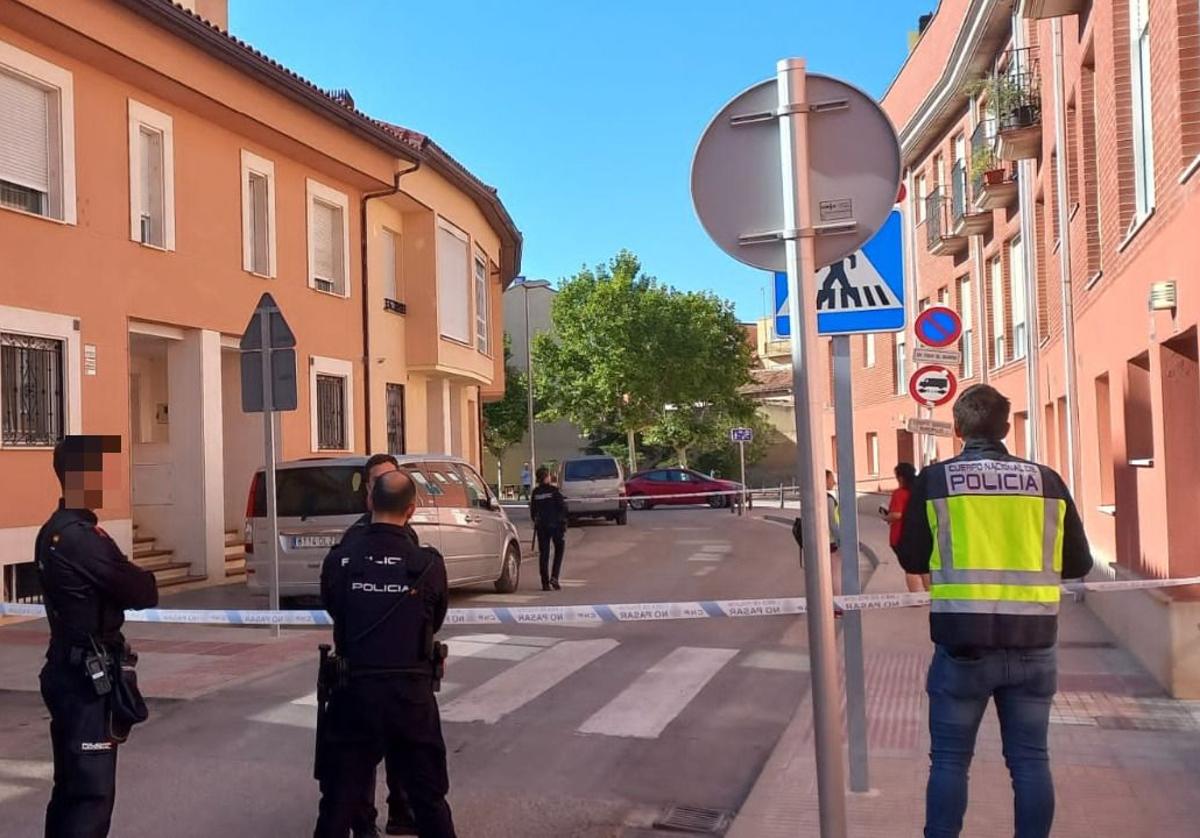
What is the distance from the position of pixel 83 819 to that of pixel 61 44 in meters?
11.0

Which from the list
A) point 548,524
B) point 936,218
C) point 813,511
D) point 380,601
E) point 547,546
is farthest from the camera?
point 936,218

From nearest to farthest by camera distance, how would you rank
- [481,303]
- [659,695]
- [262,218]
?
[659,695], [262,218], [481,303]

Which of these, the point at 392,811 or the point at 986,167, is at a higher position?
the point at 986,167

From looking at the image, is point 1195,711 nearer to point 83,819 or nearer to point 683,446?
point 83,819

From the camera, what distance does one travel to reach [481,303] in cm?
2583

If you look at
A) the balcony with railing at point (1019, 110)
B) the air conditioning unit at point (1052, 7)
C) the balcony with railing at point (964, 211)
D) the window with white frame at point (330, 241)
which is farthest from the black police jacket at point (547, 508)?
the balcony with railing at point (964, 211)

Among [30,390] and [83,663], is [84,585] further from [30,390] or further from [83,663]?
[30,390]

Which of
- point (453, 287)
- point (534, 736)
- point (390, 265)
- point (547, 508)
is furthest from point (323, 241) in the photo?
point (534, 736)

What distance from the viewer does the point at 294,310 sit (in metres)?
17.5

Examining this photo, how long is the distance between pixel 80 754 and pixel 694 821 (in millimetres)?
2742

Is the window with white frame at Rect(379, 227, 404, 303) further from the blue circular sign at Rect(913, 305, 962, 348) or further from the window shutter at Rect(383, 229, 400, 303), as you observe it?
the blue circular sign at Rect(913, 305, 962, 348)

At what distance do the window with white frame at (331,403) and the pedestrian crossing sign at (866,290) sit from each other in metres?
13.4

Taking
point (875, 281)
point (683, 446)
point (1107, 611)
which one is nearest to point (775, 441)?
point (683, 446)

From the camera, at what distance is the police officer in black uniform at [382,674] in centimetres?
417
